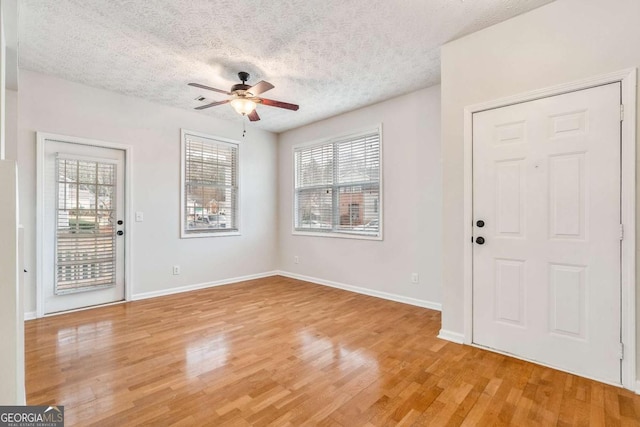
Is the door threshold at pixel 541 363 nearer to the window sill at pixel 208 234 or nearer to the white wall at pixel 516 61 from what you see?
the white wall at pixel 516 61

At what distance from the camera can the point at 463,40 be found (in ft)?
8.91

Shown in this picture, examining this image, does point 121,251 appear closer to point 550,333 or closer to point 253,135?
point 253,135

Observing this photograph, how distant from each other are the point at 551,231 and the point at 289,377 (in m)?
2.25

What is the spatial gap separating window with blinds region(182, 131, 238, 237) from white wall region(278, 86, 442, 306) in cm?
174

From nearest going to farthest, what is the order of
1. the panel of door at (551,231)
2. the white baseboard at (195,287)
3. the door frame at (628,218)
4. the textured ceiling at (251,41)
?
1. the door frame at (628,218)
2. the panel of door at (551,231)
3. the textured ceiling at (251,41)
4. the white baseboard at (195,287)

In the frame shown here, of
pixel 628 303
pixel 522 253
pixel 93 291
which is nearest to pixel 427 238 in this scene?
pixel 522 253

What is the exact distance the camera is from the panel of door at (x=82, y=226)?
11.5 ft

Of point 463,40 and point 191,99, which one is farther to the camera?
point 191,99

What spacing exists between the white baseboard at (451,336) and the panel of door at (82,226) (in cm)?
396

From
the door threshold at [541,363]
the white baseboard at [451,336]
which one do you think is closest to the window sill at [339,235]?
the white baseboard at [451,336]

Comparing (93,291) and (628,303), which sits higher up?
(628,303)

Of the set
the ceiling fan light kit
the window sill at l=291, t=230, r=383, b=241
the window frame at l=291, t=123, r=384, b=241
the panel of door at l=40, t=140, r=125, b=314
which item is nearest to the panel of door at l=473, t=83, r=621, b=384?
the window frame at l=291, t=123, r=384, b=241

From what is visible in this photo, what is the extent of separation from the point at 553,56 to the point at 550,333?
6.91 feet

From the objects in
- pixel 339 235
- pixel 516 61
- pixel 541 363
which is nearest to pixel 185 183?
pixel 339 235
